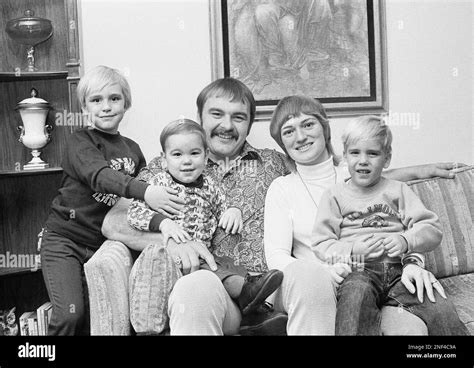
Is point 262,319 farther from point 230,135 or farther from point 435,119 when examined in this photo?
point 435,119

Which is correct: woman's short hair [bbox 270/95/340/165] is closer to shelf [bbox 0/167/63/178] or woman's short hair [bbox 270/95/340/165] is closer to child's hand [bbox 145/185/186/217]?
child's hand [bbox 145/185/186/217]

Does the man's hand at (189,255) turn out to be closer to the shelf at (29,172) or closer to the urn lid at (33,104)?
the shelf at (29,172)

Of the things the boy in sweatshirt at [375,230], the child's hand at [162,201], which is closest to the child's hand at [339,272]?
the boy in sweatshirt at [375,230]

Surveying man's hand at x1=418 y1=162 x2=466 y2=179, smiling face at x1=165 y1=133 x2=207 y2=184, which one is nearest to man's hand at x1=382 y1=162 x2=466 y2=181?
man's hand at x1=418 y1=162 x2=466 y2=179

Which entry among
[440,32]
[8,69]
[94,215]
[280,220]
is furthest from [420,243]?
[8,69]

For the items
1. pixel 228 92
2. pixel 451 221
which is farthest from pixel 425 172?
pixel 228 92

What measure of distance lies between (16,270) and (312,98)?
1.05 meters

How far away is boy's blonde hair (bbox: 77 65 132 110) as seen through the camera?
1829 mm

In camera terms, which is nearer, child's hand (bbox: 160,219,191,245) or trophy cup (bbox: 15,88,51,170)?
child's hand (bbox: 160,219,191,245)

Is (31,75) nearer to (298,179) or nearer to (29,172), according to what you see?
(29,172)

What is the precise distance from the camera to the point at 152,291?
159cm

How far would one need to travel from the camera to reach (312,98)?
1.85 m

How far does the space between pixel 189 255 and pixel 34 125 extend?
748 millimetres

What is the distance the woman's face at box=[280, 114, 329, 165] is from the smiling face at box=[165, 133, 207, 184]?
0.80ft
